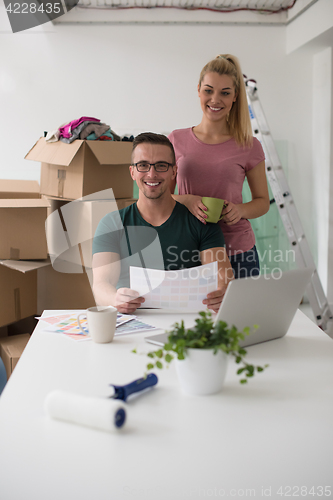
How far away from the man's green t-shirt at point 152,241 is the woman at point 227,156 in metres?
0.20

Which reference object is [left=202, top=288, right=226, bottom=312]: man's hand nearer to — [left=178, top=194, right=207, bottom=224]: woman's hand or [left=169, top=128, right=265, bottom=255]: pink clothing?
[left=178, top=194, right=207, bottom=224]: woman's hand

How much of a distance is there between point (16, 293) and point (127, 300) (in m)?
1.44

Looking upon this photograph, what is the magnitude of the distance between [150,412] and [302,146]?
3405 mm

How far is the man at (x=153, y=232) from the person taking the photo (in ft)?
5.13

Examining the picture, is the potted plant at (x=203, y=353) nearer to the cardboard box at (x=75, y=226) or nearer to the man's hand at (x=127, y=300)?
the man's hand at (x=127, y=300)

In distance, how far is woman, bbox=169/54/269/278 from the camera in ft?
5.83

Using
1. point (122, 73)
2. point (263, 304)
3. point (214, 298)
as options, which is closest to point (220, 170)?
point (214, 298)

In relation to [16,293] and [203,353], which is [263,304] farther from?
Answer: [16,293]

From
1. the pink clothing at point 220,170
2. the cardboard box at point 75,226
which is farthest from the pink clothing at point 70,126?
the pink clothing at point 220,170

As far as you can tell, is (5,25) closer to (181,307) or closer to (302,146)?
(302,146)

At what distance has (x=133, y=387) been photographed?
0.80 meters

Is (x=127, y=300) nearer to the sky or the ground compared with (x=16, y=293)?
nearer to the sky

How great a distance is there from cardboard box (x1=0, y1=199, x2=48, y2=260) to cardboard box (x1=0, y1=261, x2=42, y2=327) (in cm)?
9

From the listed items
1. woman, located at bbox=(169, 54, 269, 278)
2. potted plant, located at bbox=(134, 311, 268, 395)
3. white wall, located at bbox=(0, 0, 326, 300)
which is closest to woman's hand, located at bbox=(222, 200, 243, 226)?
woman, located at bbox=(169, 54, 269, 278)
